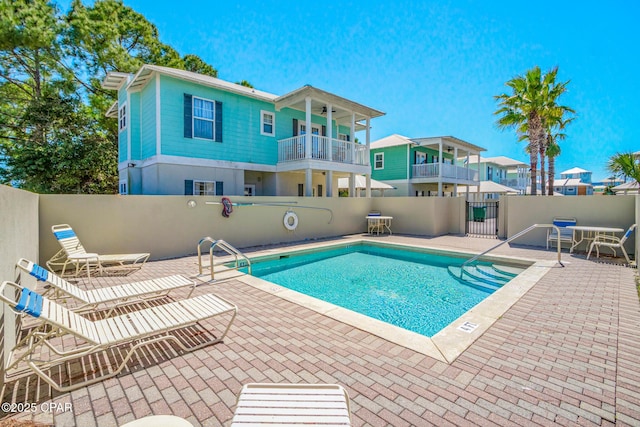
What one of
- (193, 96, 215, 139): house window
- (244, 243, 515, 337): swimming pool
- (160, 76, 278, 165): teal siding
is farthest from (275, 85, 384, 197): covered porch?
(244, 243, 515, 337): swimming pool

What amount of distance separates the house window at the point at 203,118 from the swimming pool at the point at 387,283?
692 centimetres

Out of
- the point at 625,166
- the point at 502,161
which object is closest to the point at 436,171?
the point at 625,166

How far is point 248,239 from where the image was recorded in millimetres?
11039

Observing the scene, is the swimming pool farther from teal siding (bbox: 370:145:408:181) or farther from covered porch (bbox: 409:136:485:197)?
teal siding (bbox: 370:145:408:181)

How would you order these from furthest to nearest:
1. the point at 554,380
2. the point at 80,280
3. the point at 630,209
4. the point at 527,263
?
the point at 630,209, the point at 527,263, the point at 80,280, the point at 554,380

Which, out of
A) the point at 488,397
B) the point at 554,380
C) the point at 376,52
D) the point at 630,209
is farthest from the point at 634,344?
the point at 376,52

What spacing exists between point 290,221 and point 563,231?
9634 millimetres

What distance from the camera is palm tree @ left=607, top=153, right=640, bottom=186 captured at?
451 inches

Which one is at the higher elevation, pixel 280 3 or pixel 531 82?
pixel 280 3

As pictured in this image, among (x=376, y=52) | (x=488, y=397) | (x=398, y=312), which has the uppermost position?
(x=376, y=52)

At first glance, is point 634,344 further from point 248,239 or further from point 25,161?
point 25,161

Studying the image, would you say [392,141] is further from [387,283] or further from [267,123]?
[387,283]

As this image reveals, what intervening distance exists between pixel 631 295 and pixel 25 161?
78.2 feet

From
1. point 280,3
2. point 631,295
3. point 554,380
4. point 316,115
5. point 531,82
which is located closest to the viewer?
point 554,380
